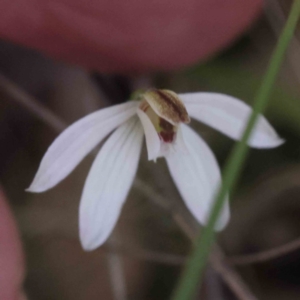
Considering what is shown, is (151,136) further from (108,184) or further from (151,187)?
(151,187)

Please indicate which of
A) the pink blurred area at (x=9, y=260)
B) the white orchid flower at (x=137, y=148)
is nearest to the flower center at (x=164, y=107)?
the white orchid flower at (x=137, y=148)

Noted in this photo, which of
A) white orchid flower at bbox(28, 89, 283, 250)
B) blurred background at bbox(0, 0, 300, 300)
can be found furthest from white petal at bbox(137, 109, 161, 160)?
blurred background at bbox(0, 0, 300, 300)

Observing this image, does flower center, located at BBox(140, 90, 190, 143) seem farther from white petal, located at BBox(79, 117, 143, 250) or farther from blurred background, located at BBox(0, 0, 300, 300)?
blurred background, located at BBox(0, 0, 300, 300)

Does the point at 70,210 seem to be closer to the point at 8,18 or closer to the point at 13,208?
the point at 13,208

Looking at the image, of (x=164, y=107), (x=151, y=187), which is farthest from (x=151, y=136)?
(x=151, y=187)

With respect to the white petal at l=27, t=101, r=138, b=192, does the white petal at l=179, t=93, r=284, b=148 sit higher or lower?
lower

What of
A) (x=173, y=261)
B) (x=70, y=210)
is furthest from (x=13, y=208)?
(x=173, y=261)

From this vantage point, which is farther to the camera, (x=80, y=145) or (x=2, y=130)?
(x=2, y=130)
